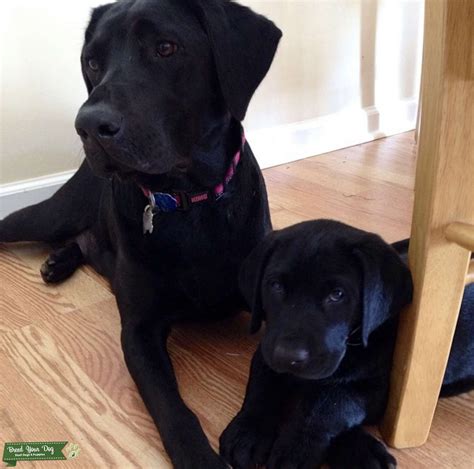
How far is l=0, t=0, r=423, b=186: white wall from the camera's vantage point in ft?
6.45

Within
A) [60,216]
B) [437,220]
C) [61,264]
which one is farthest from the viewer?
[60,216]

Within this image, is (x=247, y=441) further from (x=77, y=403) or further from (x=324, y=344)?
(x=77, y=403)

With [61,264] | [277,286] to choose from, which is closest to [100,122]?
[277,286]

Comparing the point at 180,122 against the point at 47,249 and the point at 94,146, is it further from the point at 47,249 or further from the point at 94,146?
the point at 47,249

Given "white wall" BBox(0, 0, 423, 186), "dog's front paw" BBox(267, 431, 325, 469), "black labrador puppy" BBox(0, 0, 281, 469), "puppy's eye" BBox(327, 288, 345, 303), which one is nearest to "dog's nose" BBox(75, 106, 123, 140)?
"black labrador puppy" BBox(0, 0, 281, 469)

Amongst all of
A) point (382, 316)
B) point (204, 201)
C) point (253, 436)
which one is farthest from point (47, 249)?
point (382, 316)

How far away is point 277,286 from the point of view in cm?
96

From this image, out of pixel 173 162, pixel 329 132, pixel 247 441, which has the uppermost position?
pixel 173 162

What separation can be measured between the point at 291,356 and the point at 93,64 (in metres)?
0.69

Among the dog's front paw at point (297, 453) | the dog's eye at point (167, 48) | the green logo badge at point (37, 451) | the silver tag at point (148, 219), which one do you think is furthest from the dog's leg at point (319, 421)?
the dog's eye at point (167, 48)

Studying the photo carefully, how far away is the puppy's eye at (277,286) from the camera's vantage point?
3.11 feet

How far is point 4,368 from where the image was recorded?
1.28 m

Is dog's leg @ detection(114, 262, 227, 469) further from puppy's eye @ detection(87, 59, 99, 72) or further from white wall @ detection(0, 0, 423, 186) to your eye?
white wall @ detection(0, 0, 423, 186)

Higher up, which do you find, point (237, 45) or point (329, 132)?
point (237, 45)
